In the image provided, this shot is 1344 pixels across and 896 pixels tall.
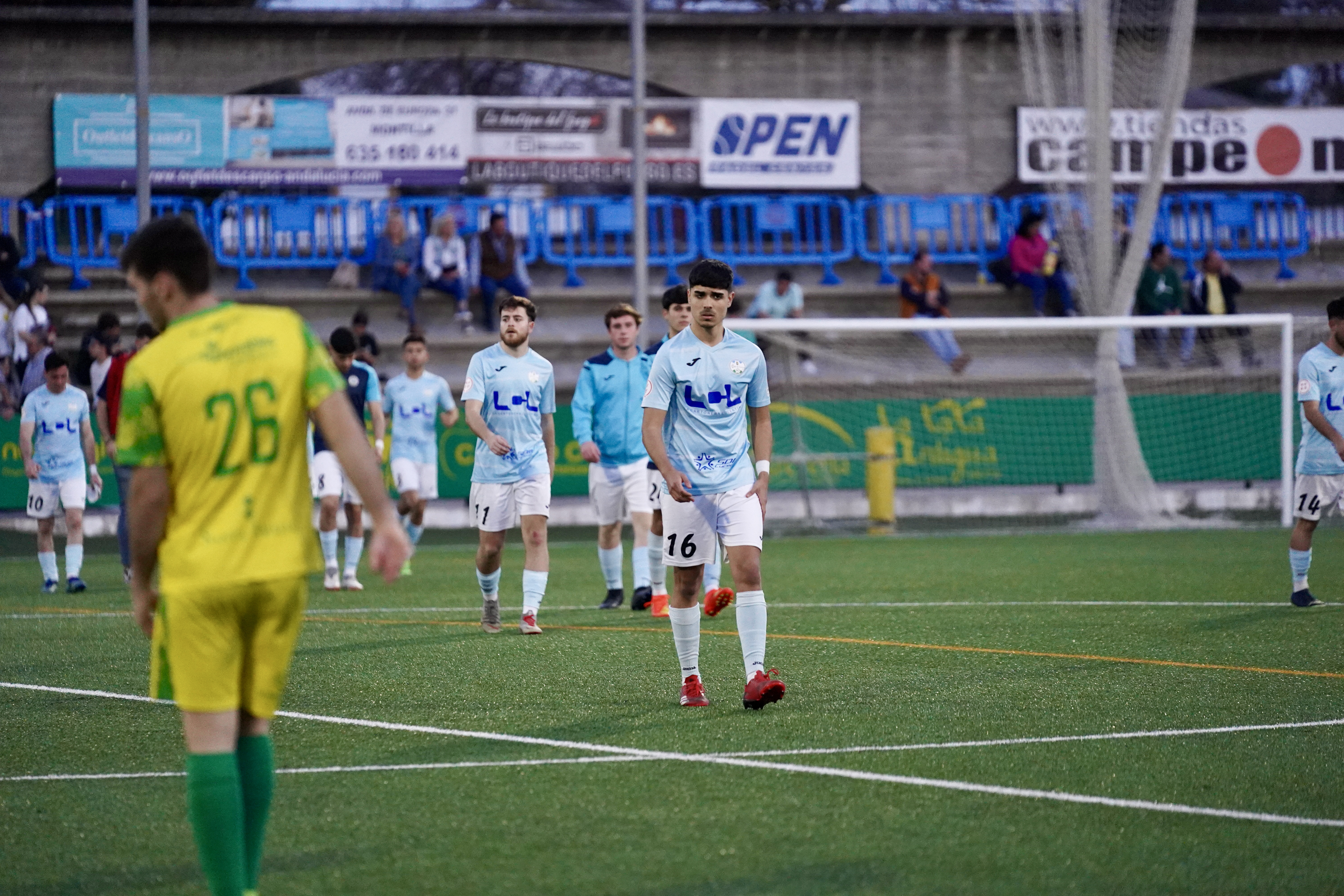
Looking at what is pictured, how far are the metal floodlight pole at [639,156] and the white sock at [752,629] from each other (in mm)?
12198

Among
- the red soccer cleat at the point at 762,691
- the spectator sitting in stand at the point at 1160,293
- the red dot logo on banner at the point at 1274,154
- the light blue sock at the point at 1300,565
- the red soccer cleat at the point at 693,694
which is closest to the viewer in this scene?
the red soccer cleat at the point at 762,691

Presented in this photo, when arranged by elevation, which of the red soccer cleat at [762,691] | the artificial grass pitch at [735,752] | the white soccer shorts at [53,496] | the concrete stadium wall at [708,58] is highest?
the concrete stadium wall at [708,58]

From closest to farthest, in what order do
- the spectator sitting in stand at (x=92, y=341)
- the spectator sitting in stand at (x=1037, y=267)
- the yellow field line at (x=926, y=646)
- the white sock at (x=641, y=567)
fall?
1. the yellow field line at (x=926, y=646)
2. the white sock at (x=641, y=567)
3. the spectator sitting in stand at (x=92, y=341)
4. the spectator sitting in stand at (x=1037, y=267)

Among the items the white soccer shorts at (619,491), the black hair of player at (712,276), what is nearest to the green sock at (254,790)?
the black hair of player at (712,276)

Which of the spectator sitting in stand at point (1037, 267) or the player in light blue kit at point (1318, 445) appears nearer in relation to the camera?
the player in light blue kit at point (1318, 445)

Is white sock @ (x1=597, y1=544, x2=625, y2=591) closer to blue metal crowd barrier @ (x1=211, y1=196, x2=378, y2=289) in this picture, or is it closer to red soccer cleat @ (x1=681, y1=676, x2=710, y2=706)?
red soccer cleat @ (x1=681, y1=676, x2=710, y2=706)

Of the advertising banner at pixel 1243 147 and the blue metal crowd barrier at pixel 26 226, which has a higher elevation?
the advertising banner at pixel 1243 147

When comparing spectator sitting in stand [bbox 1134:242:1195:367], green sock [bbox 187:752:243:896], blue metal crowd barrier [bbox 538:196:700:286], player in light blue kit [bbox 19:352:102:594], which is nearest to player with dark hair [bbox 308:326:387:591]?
player in light blue kit [bbox 19:352:102:594]

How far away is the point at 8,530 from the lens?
1989 cm

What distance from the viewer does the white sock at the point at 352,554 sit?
14.1 meters

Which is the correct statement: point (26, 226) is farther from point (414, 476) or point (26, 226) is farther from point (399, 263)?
point (414, 476)

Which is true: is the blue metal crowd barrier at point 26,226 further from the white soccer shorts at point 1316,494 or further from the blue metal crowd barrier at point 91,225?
the white soccer shorts at point 1316,494

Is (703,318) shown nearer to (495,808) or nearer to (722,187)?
(495,808)

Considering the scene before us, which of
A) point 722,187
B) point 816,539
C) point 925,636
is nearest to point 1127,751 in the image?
point 925,636
